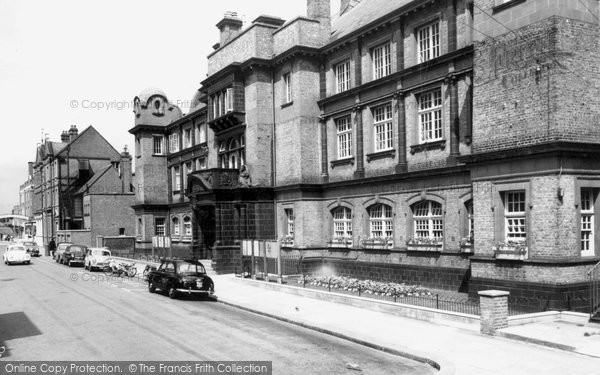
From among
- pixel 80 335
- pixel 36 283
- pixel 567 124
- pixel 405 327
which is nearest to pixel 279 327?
pixel 405 327

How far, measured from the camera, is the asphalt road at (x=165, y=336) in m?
12.7

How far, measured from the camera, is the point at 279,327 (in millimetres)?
16984

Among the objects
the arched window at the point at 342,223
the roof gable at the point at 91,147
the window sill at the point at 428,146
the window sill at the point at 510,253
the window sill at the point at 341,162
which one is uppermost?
the roof gable at the point at 91,147

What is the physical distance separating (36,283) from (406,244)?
20.1 meters

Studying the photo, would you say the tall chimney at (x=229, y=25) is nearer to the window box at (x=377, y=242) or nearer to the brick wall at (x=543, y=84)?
the window box at (x=377, y=242)

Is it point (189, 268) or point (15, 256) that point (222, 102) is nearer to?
point (189, 268)

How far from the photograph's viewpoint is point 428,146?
23750mm

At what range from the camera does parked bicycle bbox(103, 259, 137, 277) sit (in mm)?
33688

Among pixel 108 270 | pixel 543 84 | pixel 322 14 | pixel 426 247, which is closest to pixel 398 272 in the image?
pixel 426 247

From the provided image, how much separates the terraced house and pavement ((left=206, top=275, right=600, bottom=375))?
3131mm

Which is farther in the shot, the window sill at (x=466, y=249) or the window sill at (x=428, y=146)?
the window sill at (x=428, y=146)

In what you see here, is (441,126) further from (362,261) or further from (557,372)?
(557,372)

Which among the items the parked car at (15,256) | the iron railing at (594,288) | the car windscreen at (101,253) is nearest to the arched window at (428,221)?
the iron railing at (594,288)

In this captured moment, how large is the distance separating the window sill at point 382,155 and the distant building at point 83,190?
39.0 m
